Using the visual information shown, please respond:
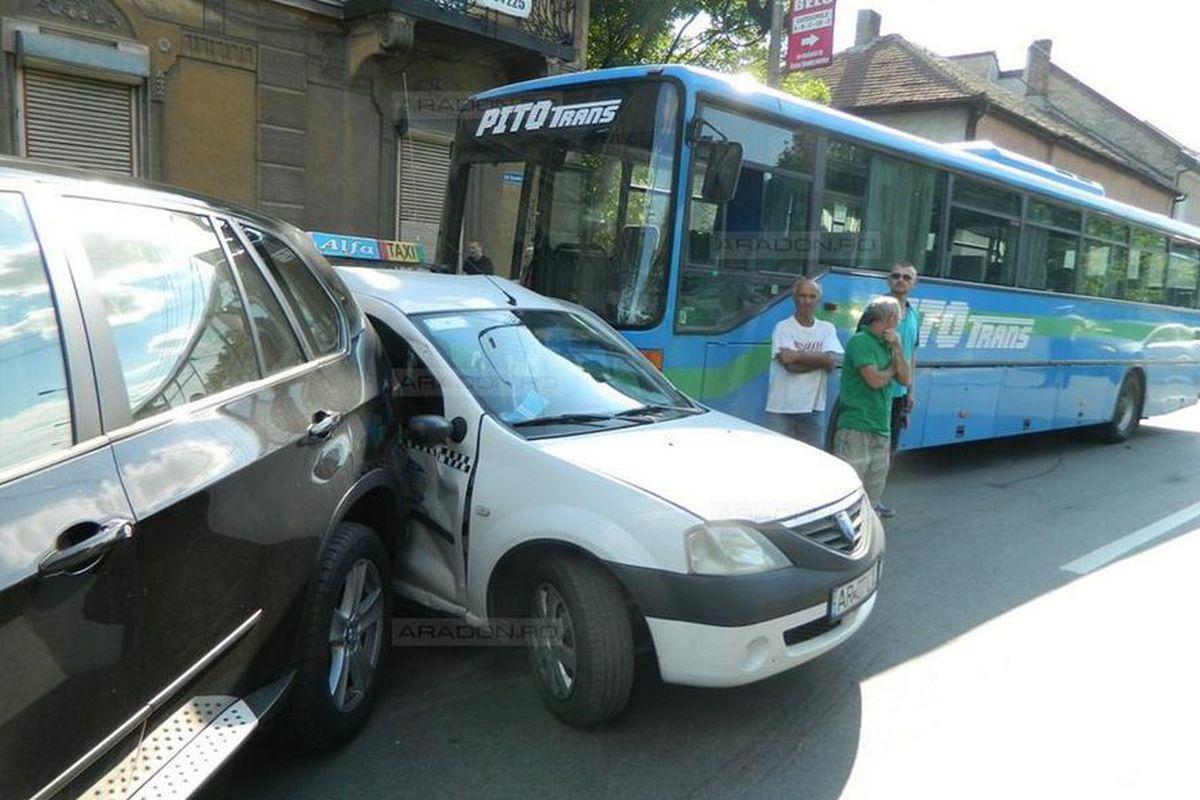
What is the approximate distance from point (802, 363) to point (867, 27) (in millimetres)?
32907

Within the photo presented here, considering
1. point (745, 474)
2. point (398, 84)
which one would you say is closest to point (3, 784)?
point (745, 474)

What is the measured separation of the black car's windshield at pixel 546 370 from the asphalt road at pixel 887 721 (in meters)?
1.16

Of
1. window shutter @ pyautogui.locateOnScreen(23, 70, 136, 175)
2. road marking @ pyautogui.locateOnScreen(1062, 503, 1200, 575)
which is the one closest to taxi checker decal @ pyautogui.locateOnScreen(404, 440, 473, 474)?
road marking @ pyautogui.locateOnScreen(1062, 503, 1200, 575)

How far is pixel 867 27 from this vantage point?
34.4 m

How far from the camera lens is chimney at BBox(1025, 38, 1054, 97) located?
130 feet

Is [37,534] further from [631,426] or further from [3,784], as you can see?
[631,426]

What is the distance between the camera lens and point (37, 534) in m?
1.70

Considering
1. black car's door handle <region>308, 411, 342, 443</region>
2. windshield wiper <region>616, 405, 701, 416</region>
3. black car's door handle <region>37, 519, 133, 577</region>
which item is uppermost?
black car's door handle <region>308, 411, 342, 443</region>

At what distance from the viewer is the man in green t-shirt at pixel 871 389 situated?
575 cm

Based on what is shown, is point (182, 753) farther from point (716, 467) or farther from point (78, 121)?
point (78, 121)

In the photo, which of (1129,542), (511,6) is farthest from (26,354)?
(511,6)

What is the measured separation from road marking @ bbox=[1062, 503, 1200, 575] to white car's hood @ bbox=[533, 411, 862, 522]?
2.72m

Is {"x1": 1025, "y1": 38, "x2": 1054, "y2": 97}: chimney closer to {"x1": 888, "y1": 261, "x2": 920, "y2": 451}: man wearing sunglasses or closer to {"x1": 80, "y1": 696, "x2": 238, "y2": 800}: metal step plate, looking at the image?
{"x1": 888, "y1": 261, "x2": 920, "y2": 451}: man wearing sunglasses

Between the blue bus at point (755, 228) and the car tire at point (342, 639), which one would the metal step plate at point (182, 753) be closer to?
the car tire at point (342, 639)
